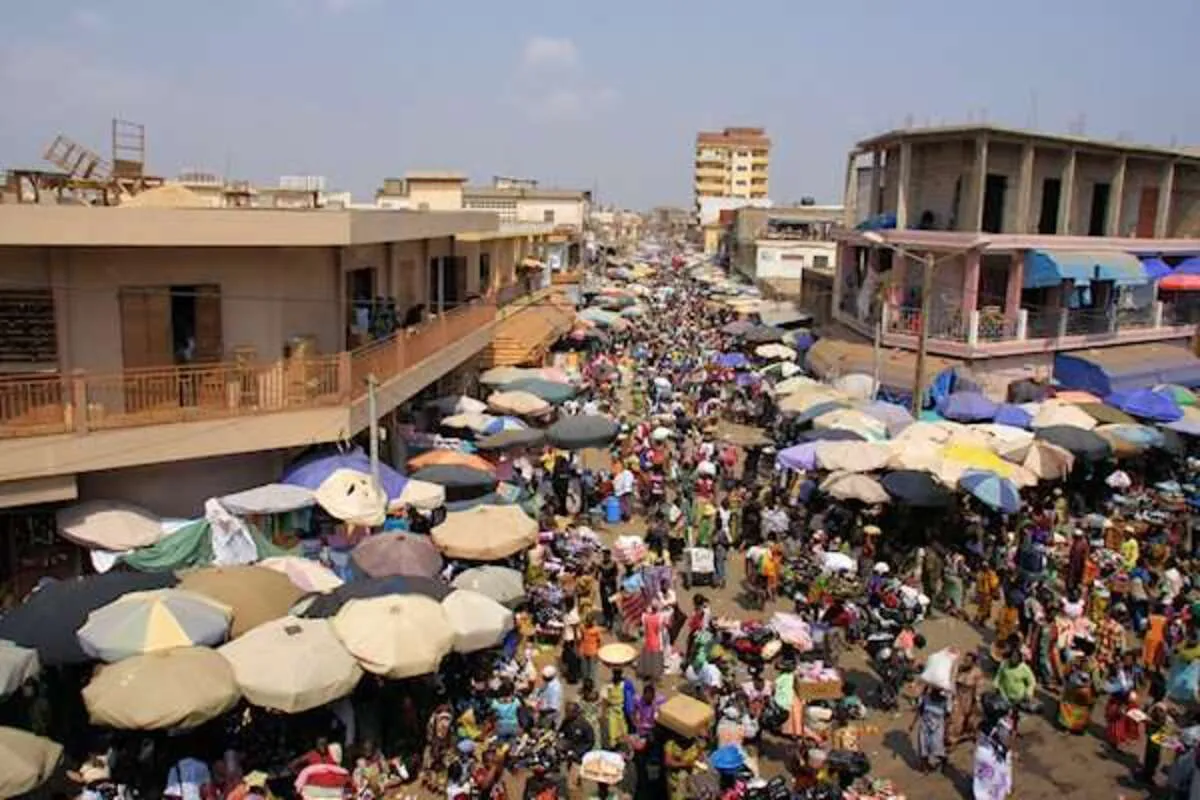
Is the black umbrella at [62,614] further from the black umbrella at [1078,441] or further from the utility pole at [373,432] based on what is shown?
the black umbrella at [1078,441]

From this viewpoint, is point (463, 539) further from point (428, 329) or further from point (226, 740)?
point (428, 329)

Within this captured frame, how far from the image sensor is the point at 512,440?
A: 20281mm

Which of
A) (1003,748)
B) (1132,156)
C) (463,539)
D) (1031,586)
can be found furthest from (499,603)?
(1132,156)

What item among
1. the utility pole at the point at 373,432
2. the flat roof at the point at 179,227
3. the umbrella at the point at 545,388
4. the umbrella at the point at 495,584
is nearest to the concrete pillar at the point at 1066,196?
the umbrella at the point at 545,388

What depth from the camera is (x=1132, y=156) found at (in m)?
32.3

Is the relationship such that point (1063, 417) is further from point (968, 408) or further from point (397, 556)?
point (397, 556)

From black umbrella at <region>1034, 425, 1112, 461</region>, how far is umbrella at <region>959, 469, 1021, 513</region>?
134 inches

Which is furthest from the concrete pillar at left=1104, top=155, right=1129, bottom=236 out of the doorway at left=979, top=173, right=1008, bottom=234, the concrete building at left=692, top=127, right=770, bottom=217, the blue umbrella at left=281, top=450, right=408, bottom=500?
the concrete building at left=692, top=127, right=770, bottom=217

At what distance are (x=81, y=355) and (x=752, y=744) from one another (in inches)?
410

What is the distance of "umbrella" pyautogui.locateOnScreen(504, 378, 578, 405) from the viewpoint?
24.2 metres

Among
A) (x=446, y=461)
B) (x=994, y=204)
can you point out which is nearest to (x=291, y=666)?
(x=446, y=461)

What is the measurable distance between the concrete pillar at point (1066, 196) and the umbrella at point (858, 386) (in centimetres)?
860

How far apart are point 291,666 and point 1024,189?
989 inches

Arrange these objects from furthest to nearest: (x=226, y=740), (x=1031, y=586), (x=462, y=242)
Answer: (x=462, y=242), (x=1031, y=586), (x=226, y=740)
